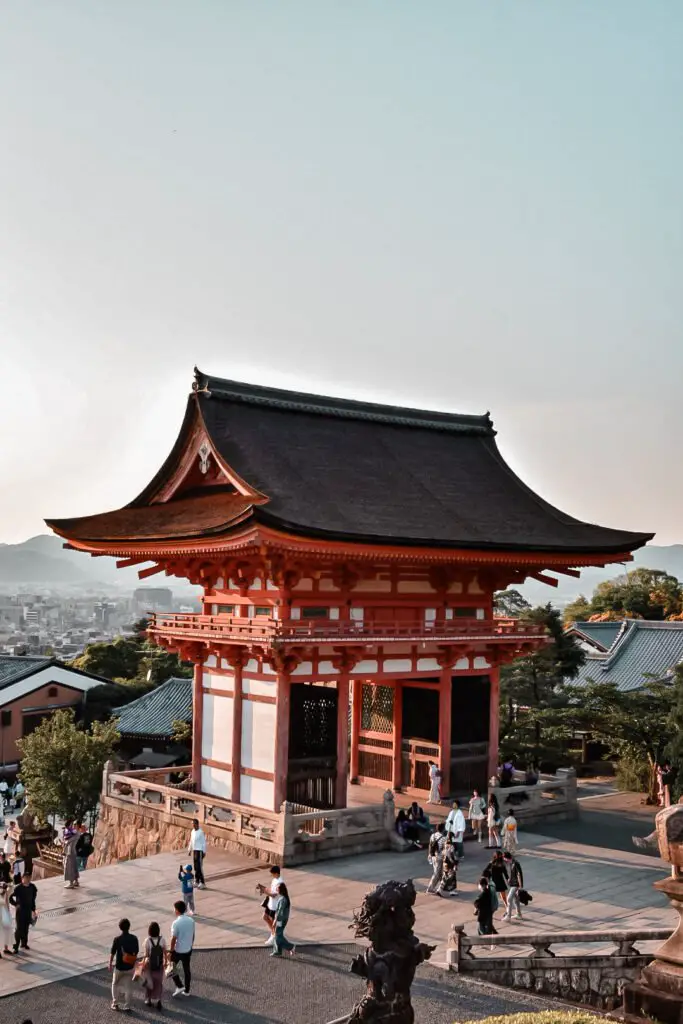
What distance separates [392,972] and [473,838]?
55.1ft

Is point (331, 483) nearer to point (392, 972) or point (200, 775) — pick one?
point (200, 775)

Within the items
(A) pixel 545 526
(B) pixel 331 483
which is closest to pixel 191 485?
(B) pixel 331 483

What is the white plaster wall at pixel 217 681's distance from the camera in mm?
28562

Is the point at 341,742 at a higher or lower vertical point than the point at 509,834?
higher

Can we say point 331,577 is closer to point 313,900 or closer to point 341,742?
point 341,742

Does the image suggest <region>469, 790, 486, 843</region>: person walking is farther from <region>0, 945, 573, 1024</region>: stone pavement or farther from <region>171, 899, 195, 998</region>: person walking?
<region>171, 899, 195, 998</region>: person walking

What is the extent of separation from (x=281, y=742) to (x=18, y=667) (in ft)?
129

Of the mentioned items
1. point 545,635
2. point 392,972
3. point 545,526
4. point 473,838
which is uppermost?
point 545,526

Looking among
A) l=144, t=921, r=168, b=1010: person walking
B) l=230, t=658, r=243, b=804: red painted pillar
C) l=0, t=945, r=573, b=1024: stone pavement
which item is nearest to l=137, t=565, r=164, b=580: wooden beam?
l=230, t=658, r=243, b=804: red painted pillar

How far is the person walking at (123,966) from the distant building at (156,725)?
34135mm

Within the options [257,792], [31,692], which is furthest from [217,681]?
[31,692]

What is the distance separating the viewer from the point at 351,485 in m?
29.5

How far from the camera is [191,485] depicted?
30.6 meters

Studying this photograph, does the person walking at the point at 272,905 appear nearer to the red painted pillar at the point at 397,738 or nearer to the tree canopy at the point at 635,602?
the red painted pillar at the point at 397,738
